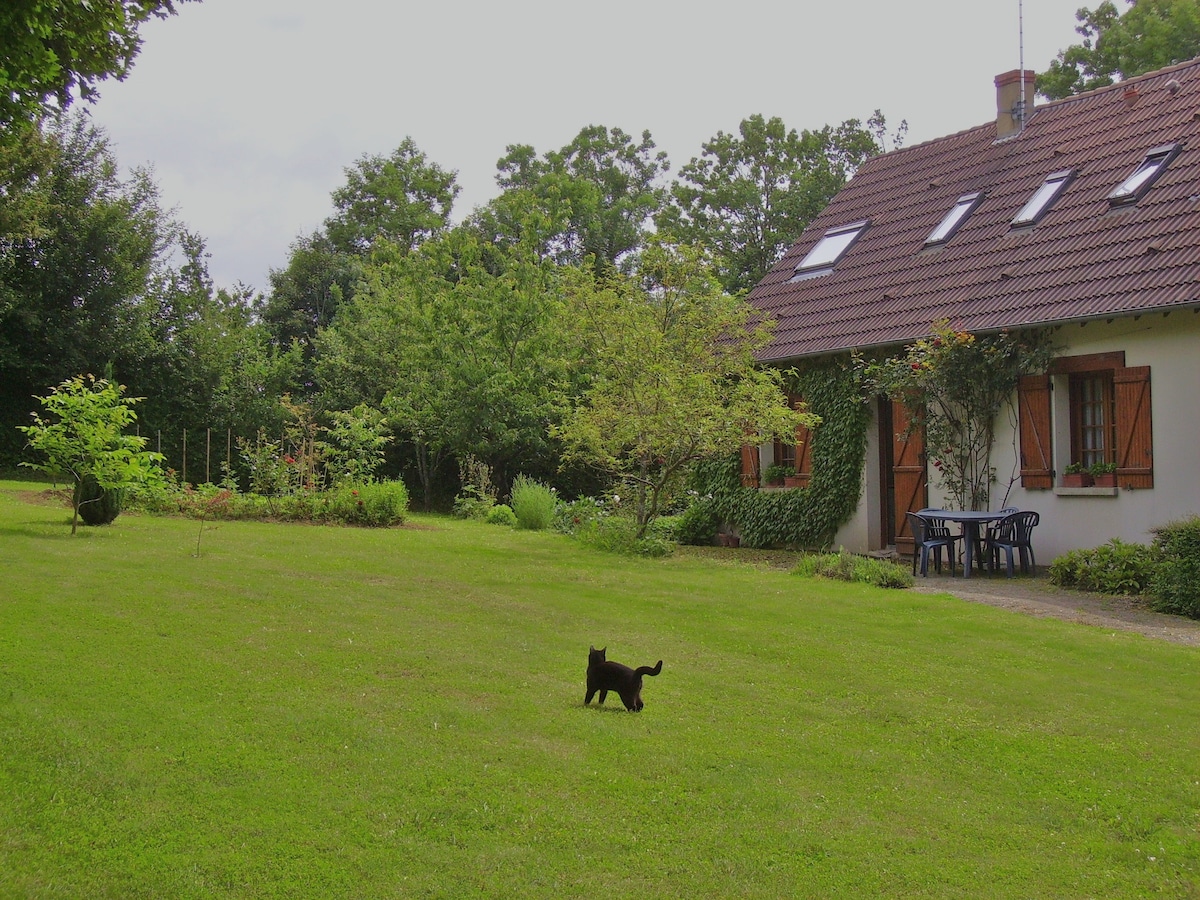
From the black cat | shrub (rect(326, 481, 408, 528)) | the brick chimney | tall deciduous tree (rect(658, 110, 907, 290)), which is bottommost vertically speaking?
the black cat

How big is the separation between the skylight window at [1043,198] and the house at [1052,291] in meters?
0.03

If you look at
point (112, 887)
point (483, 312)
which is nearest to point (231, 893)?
point (112, 887)

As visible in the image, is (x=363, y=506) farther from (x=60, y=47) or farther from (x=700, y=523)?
(x=60, y=47)

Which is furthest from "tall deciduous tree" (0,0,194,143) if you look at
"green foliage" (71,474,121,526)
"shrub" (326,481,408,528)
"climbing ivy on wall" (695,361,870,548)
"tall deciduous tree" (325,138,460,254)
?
"tall deciduous tree" (325,138,460,254)

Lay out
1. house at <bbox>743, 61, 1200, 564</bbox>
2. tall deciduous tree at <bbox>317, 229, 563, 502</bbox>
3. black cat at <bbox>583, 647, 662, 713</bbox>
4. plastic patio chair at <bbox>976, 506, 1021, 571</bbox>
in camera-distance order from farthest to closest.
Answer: tall deciduous tree at <bbox>317, 229, 563, 502</bbox> < plastic patio chair at <bbox>976, 506, 1021, 571</bbox> < house at <bbox>743, 61, 1200, 564</bbox> < black cat at <bbox>583, 647, 662, 713</bbox>

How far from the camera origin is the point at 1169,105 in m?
15.8

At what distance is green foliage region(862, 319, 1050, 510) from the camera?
14.4 meters

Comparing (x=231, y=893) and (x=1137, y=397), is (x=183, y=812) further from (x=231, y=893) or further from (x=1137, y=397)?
(x=1137, y=397)

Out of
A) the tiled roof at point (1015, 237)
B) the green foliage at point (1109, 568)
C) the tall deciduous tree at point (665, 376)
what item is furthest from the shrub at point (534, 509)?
the green foliage at point (1109, 568)

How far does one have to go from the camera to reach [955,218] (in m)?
17.6

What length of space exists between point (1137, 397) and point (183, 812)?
477 inches

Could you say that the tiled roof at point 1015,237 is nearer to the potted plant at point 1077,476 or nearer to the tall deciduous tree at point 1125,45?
the potted plant at point 1077,476

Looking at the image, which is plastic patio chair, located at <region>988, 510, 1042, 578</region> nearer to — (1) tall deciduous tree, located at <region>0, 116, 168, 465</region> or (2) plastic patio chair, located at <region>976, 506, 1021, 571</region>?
(2) plastic patio chair, located at <region>976, 506, 1021, 571</region>

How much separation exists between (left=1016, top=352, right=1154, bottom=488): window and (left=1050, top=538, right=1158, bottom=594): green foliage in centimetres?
124
